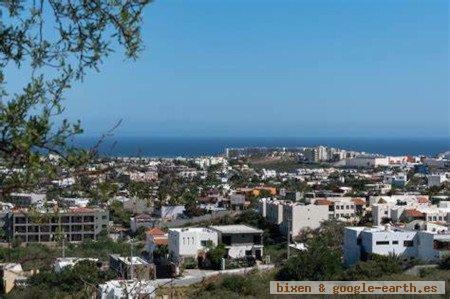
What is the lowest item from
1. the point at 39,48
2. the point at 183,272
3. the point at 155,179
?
the point at 183,272

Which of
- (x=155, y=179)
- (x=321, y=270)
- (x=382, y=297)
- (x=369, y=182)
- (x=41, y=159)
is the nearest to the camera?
(x=41, y=159)

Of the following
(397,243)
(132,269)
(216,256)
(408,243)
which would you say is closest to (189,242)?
(216,256)

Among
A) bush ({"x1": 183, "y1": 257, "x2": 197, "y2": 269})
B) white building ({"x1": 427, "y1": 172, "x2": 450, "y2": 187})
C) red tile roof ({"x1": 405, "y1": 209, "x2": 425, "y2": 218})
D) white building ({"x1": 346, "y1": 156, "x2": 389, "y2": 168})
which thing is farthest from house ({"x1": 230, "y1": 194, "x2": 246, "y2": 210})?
white building ({"x1": 346, "y1": 156, "x2": 389, "y2": 168})

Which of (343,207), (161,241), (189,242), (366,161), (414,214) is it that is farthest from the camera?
(366,161)

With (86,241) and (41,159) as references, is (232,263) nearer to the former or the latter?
(86,241)

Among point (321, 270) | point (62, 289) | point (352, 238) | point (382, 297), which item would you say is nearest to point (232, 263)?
point (352, 238)

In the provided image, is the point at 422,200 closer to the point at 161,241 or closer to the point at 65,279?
the point at 161,241

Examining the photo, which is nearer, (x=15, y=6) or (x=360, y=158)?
(x=15, y=6)
